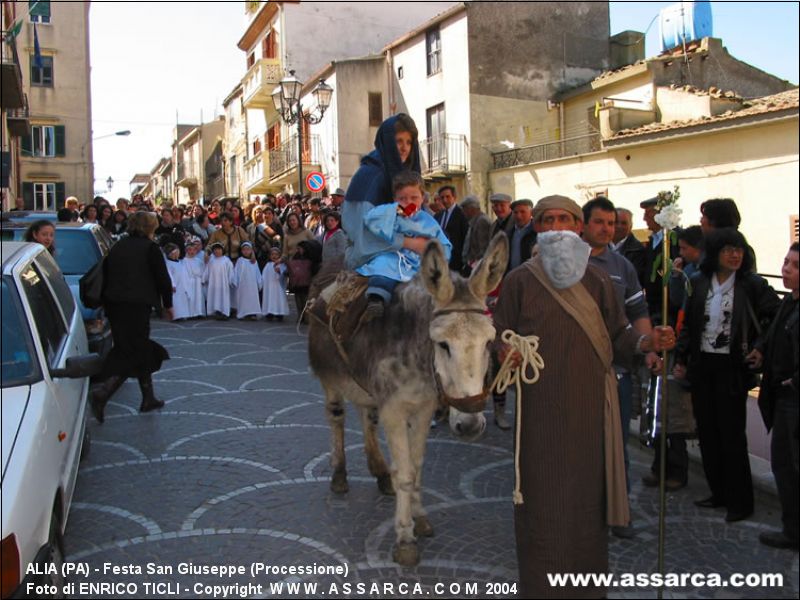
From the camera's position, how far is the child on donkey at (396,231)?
4773mm

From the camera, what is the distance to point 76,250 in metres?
10.9

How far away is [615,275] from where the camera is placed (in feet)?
16.1

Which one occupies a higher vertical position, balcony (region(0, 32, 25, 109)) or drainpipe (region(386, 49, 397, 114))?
drainpipe (region(386, 49, 397, 114))

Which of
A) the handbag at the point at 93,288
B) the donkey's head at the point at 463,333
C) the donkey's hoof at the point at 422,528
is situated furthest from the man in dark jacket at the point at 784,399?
the handbag at the point at 93,288

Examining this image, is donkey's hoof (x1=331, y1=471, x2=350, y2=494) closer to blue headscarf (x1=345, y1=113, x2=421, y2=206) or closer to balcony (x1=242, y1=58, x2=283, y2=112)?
blue headscarf (x1=345, y1=113, x2=421, y2=206)

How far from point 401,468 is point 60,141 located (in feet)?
139

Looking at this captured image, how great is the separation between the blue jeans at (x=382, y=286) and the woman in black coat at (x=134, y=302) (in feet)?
13.4

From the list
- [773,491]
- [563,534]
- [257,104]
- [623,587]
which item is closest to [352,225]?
[563,534]

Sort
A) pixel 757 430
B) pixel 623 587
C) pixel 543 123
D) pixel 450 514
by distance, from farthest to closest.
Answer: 1. pixel 543 123
2. pixel 757 430
3. pixel 450 514
4. pixel 623 587

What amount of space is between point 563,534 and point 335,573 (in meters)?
1.47

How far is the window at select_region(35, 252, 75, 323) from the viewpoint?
19.7ft

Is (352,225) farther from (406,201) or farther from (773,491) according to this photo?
(773,491)

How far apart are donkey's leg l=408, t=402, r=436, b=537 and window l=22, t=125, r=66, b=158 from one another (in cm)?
4197

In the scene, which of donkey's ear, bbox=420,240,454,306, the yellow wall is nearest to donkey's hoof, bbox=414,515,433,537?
donkey's ear, bbox=420,240,454,306
